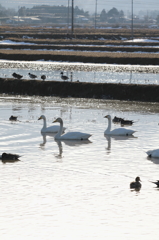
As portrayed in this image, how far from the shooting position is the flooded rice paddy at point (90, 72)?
37000 mm

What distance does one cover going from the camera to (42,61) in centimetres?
5262

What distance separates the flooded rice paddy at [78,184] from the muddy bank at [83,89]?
7649 mm

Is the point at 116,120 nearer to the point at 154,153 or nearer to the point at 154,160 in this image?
the point at 154,153

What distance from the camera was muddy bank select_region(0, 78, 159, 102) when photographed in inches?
1210

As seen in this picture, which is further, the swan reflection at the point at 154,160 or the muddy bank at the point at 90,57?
the muddy bank at the point at 90,57

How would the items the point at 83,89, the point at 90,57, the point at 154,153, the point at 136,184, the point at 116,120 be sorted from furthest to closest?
the point at 90,57
the point at 83,89
the point at 116,120
the point at 154,153
the point at 136,184

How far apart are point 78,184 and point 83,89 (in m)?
18.9

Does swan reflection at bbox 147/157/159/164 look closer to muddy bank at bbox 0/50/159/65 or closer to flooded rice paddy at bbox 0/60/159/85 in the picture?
flooded rice paddy at bbox 0/60/159/85

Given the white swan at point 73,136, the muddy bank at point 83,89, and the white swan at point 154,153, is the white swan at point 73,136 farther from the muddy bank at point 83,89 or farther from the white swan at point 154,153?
the muddy bank at point 83,89

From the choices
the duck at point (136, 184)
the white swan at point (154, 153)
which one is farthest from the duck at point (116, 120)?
the duck at point (136, 184)

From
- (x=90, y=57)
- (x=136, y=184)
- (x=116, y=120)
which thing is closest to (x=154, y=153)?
(x=136, y=184)

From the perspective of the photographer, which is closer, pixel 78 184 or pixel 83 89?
pixel 78 184

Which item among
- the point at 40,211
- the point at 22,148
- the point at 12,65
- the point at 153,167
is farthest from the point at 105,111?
the point at 12,65

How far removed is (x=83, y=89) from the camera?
31891mm
